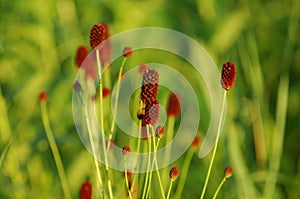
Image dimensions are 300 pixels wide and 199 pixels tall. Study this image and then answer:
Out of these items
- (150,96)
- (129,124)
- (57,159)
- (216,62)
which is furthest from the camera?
(216,62)

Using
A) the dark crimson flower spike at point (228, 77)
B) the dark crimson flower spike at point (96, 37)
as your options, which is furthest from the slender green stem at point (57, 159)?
the dark crimson flower spike at point (228, 77)

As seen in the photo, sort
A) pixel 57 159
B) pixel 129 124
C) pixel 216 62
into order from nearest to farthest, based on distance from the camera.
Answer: pixel 57 159 → pixel 129 124 → pixel 216 62

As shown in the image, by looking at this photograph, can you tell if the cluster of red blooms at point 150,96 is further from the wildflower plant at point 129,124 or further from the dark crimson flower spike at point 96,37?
the dark crimson flower spike at point 96,37

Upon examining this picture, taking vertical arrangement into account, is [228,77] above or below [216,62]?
below

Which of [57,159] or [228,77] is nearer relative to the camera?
[228,77]

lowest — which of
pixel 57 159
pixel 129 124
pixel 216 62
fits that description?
pixel 57 159

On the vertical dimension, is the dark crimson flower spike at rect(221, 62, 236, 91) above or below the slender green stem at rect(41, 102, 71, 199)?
above

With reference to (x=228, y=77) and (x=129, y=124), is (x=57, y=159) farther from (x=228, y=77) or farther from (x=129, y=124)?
(x=228, y=77)

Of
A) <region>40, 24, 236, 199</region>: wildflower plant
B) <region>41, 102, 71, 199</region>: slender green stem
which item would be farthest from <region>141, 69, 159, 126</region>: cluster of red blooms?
<region>41, 102, 71, 199</region>: slender green stem

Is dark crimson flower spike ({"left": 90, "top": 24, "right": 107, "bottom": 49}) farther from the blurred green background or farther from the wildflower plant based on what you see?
the blurred green background

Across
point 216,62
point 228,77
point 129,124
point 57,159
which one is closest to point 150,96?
point 228,77
